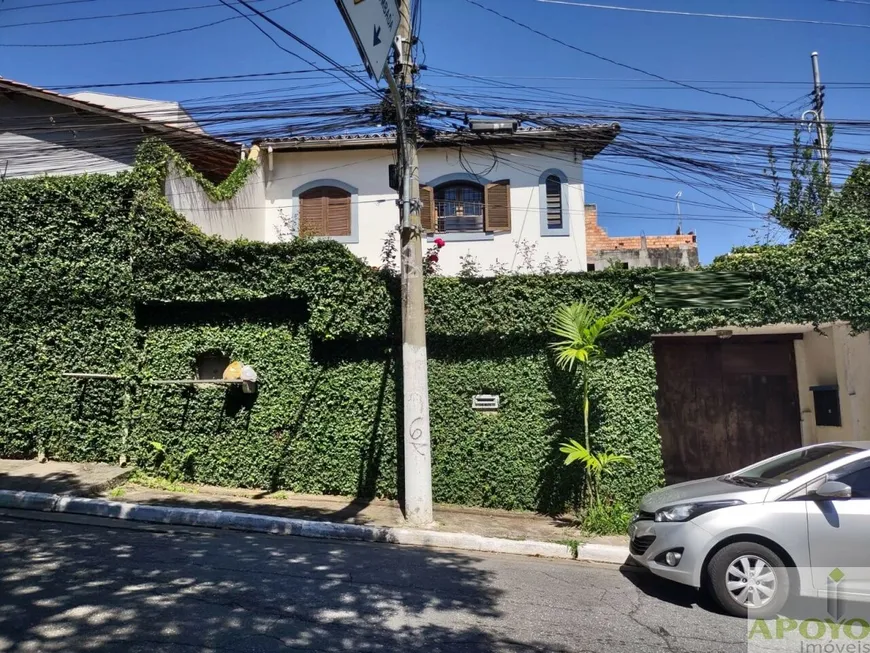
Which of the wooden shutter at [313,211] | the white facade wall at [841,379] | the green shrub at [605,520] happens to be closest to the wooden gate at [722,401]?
the white facade wall at [841,379]

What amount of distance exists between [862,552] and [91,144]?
15.2m

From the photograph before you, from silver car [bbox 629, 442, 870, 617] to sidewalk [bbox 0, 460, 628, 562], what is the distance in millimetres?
1978

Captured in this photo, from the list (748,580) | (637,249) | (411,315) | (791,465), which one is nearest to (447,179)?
(637,249)

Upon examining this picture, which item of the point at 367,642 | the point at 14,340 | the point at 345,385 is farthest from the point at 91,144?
the point at 367,642

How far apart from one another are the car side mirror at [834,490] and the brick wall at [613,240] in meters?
12.4

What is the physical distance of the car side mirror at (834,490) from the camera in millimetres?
5281

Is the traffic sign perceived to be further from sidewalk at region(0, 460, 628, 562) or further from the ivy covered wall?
sidewalk at region(0, 460, 628, 562)

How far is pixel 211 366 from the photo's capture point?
10.7 meters

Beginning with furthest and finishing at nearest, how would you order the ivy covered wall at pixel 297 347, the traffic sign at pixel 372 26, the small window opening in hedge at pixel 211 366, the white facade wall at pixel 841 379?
the white facade wall at pixel 841 379, the small window opening in hedge at pixel 211 366, the ivy covered wall at pixel 297 347, the traffic sign at pixel 372 26

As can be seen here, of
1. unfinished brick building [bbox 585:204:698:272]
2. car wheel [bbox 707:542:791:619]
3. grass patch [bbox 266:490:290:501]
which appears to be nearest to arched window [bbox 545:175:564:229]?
unfinished brick building [bbox 585:204:698:272]

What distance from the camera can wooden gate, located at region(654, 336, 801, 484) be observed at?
40.0 ft

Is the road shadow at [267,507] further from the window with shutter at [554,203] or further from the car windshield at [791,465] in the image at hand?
the window with shutter at [554,203]

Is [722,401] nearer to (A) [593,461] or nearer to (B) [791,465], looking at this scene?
(A) [593,461]

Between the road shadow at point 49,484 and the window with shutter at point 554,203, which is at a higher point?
the window with shutter at point 554,203
